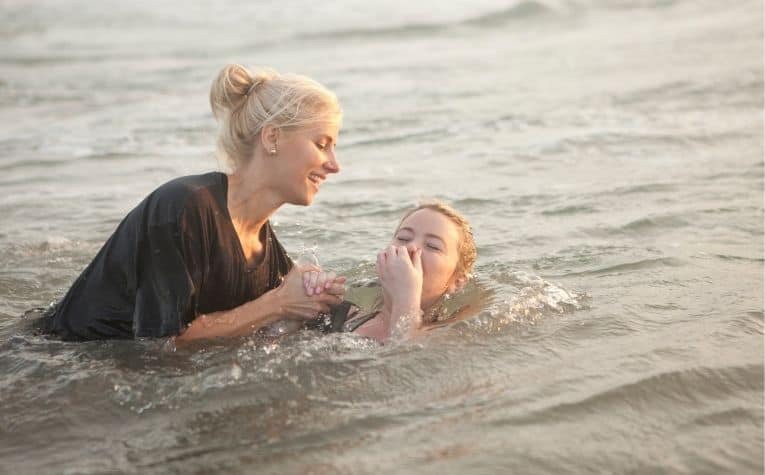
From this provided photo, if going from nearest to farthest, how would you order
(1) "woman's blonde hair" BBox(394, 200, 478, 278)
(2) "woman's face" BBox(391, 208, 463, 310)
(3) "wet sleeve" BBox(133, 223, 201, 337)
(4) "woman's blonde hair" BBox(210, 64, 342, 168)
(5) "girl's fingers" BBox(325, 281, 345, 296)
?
(3) "wet sleeve" BBox(133, 223, 201, 337) → (4) "woman's blonde hair" BBox(210, 64, 342, 168) → (5) "girl's fingers" BBox(325, 281, 345, 296) → (2) "woman's face" BBox(391, 208, 463, 310) → (1) "woman's blonde hair" BBox(394, 200, 478, 278)

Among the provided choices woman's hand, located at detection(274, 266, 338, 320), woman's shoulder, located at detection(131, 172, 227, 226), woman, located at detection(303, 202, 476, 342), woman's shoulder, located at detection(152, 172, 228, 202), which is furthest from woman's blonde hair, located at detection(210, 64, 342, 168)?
woman, located at detection(303, 202, 476, 342)

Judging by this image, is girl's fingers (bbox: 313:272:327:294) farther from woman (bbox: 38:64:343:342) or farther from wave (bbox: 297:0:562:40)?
wave (bbox: 297:0:562:40)

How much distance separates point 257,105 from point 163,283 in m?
1.08

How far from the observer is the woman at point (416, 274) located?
5516 mm

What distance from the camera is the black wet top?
498cm

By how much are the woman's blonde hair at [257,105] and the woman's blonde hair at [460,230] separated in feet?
2.76

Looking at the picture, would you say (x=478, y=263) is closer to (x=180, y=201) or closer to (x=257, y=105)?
(x=257, y=105)

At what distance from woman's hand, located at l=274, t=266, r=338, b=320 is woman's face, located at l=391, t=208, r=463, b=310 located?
557mm

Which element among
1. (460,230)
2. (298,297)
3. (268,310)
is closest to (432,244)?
(460,230)

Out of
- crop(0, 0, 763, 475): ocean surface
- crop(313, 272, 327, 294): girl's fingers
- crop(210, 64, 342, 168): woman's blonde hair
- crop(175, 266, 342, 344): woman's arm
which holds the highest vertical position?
crop(210, 64, 342, 168): woman's blonde hair

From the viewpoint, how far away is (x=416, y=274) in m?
5.56

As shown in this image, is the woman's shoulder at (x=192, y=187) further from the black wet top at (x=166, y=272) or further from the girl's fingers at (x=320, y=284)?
the girl's fingers at (x=320, y=284)

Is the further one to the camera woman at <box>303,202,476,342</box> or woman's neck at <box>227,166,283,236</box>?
woman at <box>303,202,476,342</box>

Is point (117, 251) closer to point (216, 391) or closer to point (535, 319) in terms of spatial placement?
point (216, 391)
